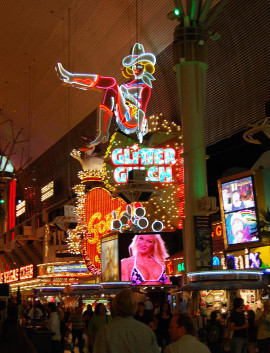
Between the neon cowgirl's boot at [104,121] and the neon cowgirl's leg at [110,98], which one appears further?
the neon cowgirl's leg at [110,98]

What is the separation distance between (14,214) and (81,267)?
2985 cm

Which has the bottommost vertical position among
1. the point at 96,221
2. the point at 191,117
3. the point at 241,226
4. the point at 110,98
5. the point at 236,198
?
the point at 241,226

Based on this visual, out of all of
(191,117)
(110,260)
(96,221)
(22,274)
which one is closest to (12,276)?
(22,274)

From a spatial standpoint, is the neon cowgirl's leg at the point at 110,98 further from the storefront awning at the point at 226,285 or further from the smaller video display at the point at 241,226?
the storefront awning at the point at 226,285

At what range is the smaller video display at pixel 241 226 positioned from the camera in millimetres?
20945

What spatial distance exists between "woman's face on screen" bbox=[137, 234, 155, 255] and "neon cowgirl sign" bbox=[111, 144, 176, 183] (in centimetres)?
268

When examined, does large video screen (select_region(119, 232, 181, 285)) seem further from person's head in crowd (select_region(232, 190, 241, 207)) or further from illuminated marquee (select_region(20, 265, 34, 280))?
illuminated marquee (select_region(20, 265, 34, 280))

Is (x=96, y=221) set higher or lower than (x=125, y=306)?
higher

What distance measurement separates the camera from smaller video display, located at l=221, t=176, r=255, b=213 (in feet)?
69.0

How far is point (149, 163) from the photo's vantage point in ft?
90.6

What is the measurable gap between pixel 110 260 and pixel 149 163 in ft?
15.1

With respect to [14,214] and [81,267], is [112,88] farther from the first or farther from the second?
[14,214]

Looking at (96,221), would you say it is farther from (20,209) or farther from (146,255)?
(20,209)

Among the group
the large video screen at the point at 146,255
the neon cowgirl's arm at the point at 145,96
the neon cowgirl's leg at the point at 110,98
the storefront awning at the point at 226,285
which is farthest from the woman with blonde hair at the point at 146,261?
the storefront awning at the point at 226,285
